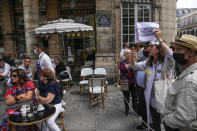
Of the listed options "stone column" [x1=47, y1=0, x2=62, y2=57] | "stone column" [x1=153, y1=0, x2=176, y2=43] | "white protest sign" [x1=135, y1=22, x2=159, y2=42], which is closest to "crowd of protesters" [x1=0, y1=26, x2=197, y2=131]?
"white protest sign" [x1=135, y1=22, x2=159, y2=42]

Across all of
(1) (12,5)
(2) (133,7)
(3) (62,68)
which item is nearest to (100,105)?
(3) (62,68)

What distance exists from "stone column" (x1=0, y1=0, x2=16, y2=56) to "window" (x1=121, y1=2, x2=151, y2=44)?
28.1ft

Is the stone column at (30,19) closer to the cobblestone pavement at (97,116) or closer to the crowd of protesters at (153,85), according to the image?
the crowd of protesters at (153,85)

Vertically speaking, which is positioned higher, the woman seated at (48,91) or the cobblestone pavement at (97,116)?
A: the woman seated at (48,91)

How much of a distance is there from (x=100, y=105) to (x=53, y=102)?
2.22 meters

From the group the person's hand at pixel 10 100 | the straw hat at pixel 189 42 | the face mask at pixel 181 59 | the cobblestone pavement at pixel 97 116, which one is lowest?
the cobblestone pavement at pixel 97 116

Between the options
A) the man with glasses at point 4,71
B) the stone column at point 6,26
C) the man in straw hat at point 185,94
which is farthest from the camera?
the stone column at point 6,26

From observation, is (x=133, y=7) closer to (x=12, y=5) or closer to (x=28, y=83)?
(x=28, y=83)

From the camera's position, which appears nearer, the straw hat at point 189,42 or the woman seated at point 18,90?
the straw hat at point 189,42

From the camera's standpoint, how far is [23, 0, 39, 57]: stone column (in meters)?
8.00

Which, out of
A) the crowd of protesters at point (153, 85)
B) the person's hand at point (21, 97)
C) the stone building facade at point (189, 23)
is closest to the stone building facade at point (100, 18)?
the crowd of protesters at point (153, 85)

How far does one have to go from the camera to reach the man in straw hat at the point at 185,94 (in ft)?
4.64

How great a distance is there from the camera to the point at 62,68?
6887mm

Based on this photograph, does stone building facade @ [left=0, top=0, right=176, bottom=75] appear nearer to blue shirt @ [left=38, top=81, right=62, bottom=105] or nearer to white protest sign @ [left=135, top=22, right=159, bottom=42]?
white protest sign @ [left=135, top=22, right=159, bottom=42]
